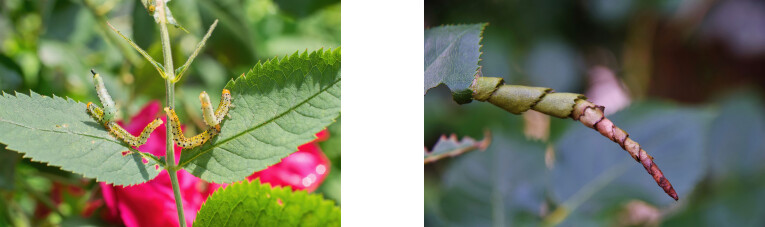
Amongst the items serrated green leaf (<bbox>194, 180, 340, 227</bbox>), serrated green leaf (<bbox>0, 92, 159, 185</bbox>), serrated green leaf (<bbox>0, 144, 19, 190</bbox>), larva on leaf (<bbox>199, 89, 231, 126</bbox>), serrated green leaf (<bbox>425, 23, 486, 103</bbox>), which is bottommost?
serrated green leaf (<bbox>194, 180, 340, 227</bbox>)

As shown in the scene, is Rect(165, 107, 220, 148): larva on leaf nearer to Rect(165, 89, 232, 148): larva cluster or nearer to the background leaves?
Rect(165, 89, 232, 148): larva cluster

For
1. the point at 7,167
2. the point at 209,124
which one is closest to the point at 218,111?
the point at 209,124

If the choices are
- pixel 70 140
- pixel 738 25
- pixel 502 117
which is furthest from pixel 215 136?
pixel 738 25

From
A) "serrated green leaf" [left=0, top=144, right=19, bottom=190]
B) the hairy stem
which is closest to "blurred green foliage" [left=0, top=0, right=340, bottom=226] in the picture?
"serrated green leaf" [left=0, top=144, right=19, bottom=190]

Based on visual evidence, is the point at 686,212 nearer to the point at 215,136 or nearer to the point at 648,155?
the point at 648,155

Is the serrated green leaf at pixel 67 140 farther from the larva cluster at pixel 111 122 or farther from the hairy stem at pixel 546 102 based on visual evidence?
the hairy stem at pixel 546 102

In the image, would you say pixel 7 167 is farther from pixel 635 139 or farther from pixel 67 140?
pixel 635 139
